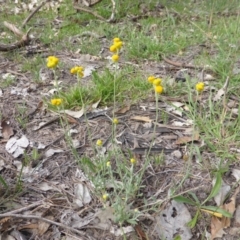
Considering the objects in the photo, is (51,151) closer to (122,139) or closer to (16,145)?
(16,145)

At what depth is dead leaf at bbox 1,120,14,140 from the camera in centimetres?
227

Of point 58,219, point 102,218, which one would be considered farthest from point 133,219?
point 58,219

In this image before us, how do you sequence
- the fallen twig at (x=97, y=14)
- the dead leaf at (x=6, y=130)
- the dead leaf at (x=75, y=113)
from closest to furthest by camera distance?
the dead leaf at (x=6, y=130)
the dead leaf at (x=75, y=113)
the fallen twig at (x=97, y=14)

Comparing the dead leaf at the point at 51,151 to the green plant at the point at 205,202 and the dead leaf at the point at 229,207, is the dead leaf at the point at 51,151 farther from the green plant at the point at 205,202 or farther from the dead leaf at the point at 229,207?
the dead leaf at the point at 229,207

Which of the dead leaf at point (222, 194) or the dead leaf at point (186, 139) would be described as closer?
the dead leaf at point (222, 194)

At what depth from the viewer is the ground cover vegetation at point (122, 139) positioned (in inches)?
67.5

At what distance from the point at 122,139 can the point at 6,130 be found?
694 millimetres

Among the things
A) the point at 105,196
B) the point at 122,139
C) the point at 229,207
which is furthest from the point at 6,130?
the point at 229,207

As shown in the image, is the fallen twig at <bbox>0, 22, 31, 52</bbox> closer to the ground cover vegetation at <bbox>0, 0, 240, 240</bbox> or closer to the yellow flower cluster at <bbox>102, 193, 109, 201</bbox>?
the ground cover vegetation at <bbox>0, 0, 240, 240</bbox>

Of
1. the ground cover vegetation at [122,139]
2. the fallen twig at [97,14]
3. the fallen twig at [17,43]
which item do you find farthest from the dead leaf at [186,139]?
the fallen twig at [97,14]

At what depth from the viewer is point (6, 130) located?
2.31 m

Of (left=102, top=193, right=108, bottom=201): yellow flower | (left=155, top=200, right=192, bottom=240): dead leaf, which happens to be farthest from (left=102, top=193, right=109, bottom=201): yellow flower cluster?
(left=155, top=200, right=192, bottom=240): dead leaf

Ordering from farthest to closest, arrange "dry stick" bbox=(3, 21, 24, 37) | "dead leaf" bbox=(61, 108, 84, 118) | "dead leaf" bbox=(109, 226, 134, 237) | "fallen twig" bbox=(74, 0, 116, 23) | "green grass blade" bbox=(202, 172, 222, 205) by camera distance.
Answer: "fallen twig" bbox=(74, 0, 116, 23) → "dry stick" bbox=(3, 21, 24, 37) → "dead leaf" bbox=(61, 108, 84, 118) → "green grass blade" bbox=(202, 172, 222, 205) → "dead leaf" bbox=(109, 226, 134, 237)

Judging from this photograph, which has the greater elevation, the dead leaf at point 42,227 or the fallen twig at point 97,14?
the dead leaf at point 42,227
